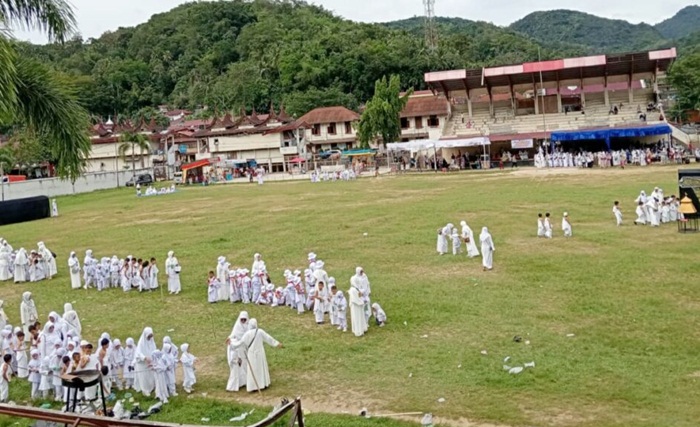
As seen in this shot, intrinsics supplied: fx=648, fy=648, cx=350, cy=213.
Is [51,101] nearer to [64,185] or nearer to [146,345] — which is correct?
[146,345]

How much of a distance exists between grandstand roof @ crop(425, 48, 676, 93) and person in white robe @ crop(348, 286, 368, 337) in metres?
42.3

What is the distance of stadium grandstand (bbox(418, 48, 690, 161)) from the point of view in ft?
155

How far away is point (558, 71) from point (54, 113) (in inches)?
1826

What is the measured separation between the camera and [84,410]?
29.0 feet

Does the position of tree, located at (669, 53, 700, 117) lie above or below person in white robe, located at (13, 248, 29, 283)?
above

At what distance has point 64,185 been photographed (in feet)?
163

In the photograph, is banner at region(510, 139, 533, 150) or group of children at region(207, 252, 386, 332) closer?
group of children at region(207, 252, 386, 332)

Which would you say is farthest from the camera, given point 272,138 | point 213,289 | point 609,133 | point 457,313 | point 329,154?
point 272,138

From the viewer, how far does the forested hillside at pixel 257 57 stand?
79.8 meters

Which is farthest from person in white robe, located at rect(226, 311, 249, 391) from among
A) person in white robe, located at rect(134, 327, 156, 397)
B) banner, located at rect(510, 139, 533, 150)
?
banner, located at rect(510, 139, 533, 150)

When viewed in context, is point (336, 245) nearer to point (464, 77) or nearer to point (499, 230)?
point (499, 230)

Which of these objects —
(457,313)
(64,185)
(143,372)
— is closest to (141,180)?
(64,185)

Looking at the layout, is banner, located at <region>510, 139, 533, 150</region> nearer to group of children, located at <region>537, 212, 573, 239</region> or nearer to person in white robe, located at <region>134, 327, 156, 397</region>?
group of children, located at <region>537, 212, 573, 239</region>

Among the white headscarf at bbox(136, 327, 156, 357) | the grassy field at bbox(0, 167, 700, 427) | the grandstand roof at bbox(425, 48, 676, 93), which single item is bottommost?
the grassy field at bbox(0, 167, 700, 427)
